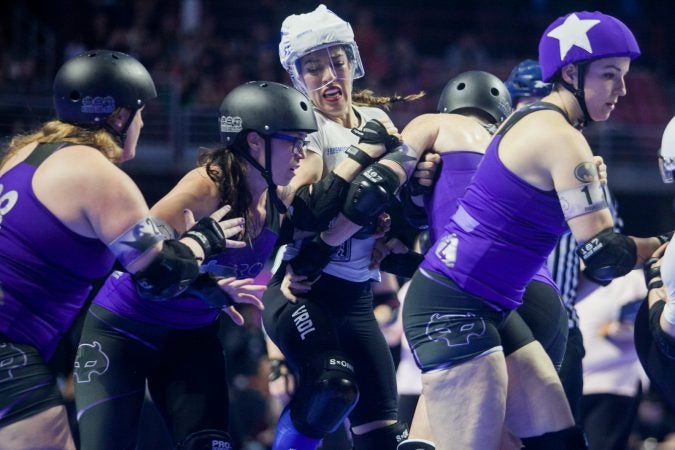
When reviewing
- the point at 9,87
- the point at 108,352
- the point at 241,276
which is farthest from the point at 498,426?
the point at 9,87

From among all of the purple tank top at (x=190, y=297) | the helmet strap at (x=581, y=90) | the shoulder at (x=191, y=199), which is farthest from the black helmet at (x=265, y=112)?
the helmet strap at (x=581, y=90)

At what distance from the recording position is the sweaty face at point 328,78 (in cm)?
513

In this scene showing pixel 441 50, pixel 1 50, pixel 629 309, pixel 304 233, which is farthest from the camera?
pixel 441 50

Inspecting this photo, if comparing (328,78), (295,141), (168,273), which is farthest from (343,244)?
(168,273)

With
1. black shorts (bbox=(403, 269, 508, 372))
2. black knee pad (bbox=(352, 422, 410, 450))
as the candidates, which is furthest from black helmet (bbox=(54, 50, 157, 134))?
A: black knee pad (bbox=(352, 422, 410, 450))

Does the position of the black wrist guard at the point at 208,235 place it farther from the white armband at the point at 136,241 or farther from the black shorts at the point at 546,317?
the black shorts at the point at 546,317

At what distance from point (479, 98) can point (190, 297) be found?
1.59 meters

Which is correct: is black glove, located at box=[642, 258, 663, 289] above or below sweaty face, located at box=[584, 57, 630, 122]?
below

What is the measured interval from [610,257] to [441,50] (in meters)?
12.4

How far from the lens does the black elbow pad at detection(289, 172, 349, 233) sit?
4699 millimetres

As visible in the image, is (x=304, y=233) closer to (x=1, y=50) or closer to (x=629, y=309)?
(x=629, y=309)

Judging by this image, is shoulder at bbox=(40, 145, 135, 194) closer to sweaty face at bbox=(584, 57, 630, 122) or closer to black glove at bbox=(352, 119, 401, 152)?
black glove at bbox=(352, 119, 401, 152)

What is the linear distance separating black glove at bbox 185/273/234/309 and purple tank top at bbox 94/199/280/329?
0.18 meters

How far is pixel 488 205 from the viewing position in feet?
13.3
